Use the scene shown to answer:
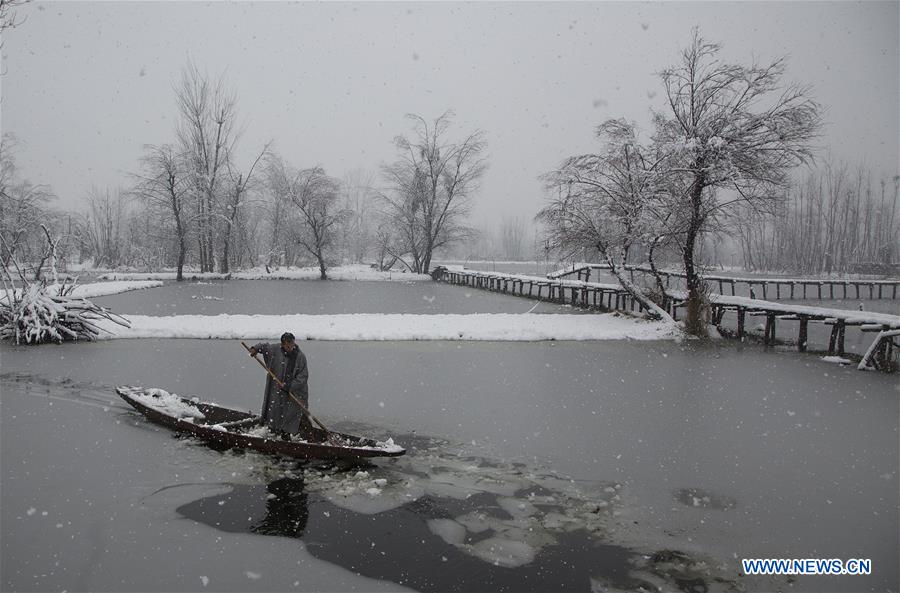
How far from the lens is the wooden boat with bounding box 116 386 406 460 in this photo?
7.49 metres

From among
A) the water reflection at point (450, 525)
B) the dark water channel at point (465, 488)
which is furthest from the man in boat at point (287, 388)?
the water reflection at point (450, 525)

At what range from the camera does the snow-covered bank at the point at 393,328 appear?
18.6 meters

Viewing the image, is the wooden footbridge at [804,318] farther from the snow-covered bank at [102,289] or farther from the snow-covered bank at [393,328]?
the snow-covered bank at [102,289]

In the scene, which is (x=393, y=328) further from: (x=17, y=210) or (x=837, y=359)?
(x=17, y=210)

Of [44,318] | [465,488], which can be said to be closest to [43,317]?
[44,318]

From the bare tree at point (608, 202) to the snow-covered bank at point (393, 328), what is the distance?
83.8 inches

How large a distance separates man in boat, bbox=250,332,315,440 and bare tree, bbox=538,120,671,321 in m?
15.9

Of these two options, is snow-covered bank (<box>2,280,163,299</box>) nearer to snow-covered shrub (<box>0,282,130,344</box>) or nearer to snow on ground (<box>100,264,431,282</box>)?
snow on ground (<box>100,264,431,282</box>)

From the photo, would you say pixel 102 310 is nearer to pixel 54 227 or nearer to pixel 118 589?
pixel 118 589

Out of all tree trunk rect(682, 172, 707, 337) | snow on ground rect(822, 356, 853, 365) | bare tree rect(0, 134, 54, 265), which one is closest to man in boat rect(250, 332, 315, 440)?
snow on ground rect(822, 356, 853, 365)

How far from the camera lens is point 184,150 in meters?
53.5

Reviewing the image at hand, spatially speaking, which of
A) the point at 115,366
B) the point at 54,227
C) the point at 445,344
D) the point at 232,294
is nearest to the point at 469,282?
the point at 232,294

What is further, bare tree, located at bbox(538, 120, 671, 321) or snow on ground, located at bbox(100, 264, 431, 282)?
snow on ground, located at bbox(100, 264, 431, 282)

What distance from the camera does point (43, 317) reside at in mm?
17125
